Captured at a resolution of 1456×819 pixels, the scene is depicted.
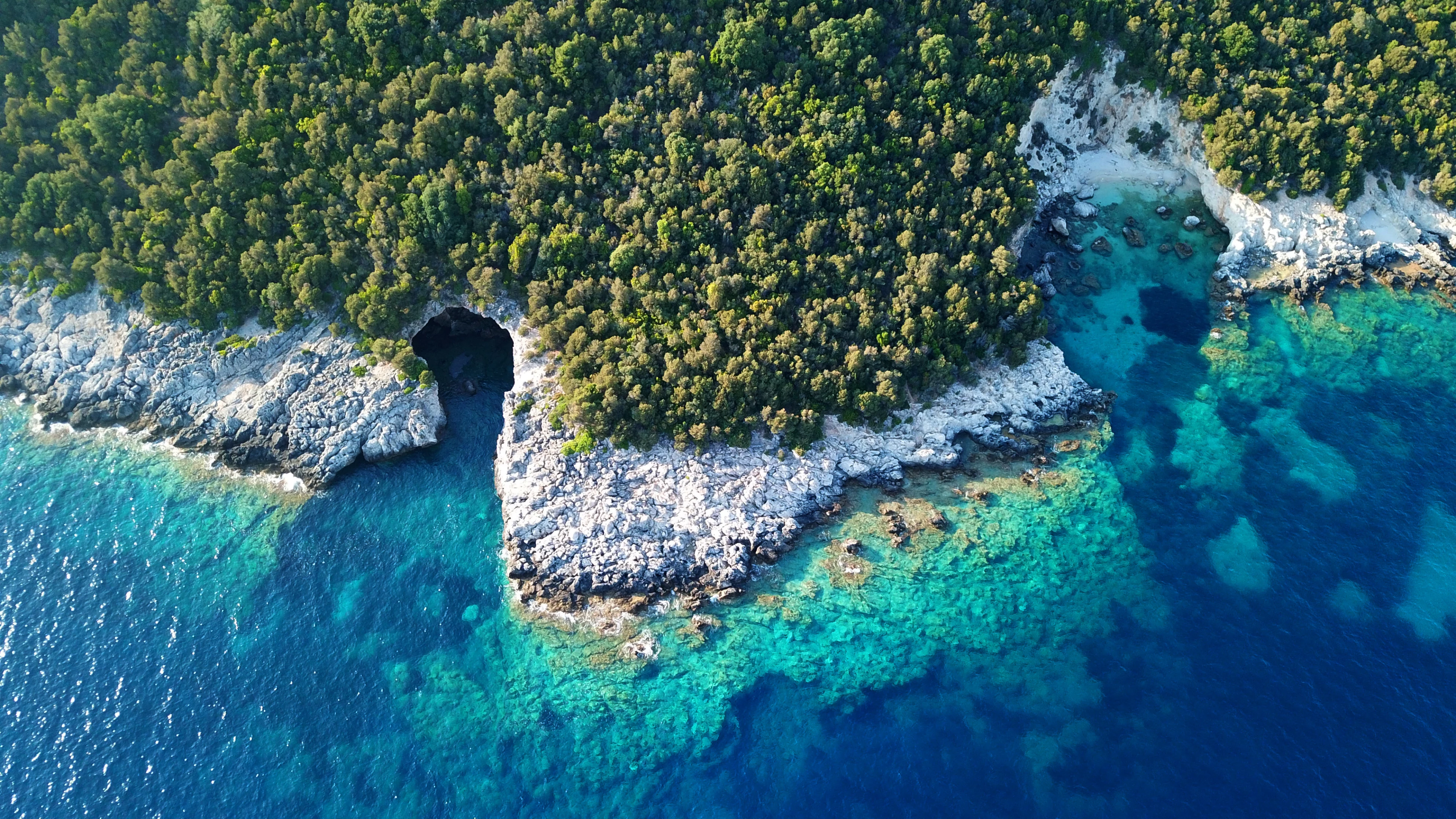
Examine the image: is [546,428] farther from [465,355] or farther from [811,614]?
[811,614]

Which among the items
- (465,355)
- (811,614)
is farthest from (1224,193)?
(465,355)

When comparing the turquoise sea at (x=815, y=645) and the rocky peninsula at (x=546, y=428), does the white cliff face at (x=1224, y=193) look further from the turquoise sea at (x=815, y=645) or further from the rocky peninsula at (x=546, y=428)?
the turquoise sea at (x=815, y=645)

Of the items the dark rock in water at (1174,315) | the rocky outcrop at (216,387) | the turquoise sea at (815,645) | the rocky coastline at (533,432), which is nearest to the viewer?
the turquoise sea at (815,645)

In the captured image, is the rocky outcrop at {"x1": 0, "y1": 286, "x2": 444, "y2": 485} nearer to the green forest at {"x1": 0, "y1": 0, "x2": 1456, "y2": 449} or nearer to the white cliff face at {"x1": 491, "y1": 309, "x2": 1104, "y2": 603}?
the green forest at {"x1": 0, "y1": 0, "x2": 1456, "y2": 449}

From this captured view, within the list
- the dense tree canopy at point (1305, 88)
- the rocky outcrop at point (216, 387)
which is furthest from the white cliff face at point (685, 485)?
the dense tree canopy at point (1305, 88)

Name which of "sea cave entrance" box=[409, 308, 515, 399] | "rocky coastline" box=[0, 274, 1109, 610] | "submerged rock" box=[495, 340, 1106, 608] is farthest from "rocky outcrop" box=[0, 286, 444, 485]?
"submerged rock" box=[495, 340, 1106, 608]

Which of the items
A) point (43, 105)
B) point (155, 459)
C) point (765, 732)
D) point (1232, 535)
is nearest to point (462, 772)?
point (765, 732)
